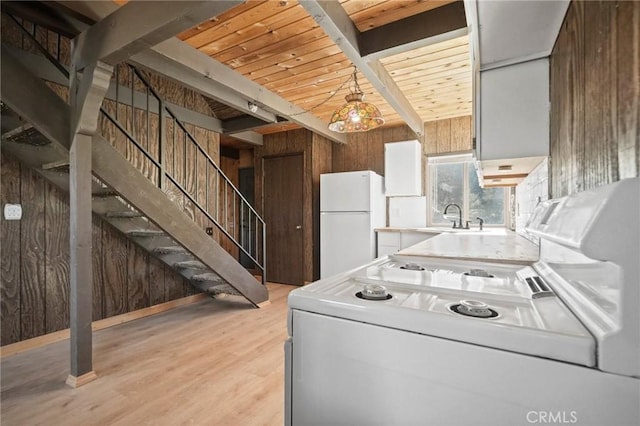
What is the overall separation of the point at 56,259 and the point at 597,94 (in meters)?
3.63

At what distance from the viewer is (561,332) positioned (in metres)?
0.56

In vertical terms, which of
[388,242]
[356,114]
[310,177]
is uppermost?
[356,114]

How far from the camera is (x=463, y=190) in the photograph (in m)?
4.36

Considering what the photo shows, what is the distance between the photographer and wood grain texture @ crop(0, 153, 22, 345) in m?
2.31

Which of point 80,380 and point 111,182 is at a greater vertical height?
point 111,182

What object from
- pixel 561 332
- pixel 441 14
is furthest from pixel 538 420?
pixel 441 14

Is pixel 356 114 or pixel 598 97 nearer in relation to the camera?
pixel 598 97

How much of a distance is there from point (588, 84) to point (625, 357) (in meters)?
0.79

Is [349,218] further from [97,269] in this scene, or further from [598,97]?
[598,97]

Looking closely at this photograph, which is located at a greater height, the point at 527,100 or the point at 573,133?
the point at 527,100

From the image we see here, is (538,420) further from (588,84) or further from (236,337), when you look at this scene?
(236,337)

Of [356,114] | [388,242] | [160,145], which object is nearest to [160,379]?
[160,145]

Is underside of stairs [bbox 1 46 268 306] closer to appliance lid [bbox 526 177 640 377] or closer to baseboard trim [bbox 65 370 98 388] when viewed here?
baseboard trim [bbox 65 370 98 388]

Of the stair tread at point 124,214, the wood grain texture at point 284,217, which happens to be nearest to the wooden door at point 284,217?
the wood grain texture at point 284,217
